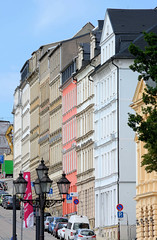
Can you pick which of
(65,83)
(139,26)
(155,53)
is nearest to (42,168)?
(155,53)

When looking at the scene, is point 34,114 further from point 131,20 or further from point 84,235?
point 84,235

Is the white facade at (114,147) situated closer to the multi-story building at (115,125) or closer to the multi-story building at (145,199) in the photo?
the multi-story building at (115,125)

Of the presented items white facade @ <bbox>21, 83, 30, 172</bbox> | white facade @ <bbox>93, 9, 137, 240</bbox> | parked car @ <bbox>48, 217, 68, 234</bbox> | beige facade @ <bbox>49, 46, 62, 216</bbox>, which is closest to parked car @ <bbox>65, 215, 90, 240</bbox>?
white facade @ <bbox>93, 9, 137, 240</bbox>

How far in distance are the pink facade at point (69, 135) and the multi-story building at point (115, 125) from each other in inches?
477

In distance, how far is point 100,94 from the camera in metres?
87.0

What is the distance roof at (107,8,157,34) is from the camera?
8319 cm

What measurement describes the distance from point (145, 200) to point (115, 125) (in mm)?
12810

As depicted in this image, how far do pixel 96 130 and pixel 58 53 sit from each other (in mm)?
25856

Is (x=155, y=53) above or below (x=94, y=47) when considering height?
below

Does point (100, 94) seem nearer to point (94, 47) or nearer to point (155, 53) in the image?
point (94, 47)

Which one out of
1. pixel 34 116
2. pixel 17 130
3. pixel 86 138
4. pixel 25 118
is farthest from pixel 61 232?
pixel 17 130

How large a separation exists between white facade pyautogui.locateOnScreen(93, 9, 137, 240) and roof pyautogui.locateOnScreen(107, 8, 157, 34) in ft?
2.49

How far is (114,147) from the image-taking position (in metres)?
80.6

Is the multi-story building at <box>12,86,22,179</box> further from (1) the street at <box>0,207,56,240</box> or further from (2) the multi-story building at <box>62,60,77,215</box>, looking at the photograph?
(2) the multi-story building at <box>62,60,77,215</box>
